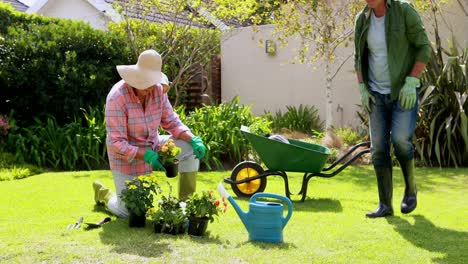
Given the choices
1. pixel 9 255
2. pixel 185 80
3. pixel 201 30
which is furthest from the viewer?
pixel 185 80

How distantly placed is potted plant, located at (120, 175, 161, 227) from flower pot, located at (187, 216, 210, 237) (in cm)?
34

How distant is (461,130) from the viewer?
718 centimetres

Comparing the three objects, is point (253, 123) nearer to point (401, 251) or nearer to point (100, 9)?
point (401, 251)

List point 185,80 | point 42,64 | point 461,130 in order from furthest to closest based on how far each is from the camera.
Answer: point 185,80 → point 42,64 → point 461,130

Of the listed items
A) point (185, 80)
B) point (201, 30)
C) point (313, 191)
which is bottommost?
point (313, 191)

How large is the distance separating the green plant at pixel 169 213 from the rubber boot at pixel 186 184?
561 mm

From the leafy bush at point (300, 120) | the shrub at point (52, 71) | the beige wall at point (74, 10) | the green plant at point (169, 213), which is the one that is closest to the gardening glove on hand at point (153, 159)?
the green plant at point (169, 213)

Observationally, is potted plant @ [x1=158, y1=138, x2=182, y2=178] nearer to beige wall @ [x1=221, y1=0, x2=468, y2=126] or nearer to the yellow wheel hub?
the yellow wheel hub

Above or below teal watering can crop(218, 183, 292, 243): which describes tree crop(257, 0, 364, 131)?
above

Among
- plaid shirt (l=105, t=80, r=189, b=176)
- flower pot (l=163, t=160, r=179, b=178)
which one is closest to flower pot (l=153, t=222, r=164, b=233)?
flower pot (l=163, t=160, r=179, b=178)

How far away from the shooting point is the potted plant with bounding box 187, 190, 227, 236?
3.48 meters

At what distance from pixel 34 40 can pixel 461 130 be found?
18.7ft

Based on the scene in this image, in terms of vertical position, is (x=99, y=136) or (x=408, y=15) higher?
(x=408, y=15)

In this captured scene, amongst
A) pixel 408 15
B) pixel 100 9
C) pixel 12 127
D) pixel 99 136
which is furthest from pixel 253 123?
pixel 100 9
